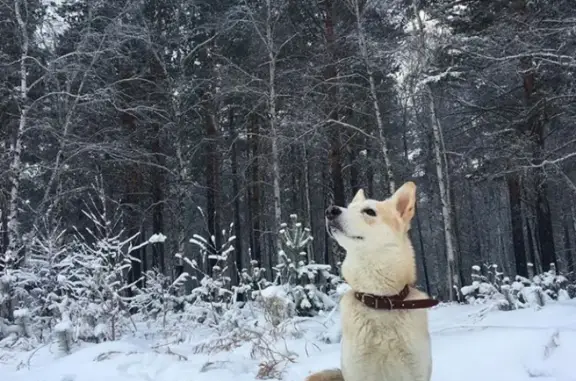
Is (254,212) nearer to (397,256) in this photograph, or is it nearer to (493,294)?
(493,294)

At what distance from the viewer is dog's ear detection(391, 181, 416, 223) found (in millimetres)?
3064

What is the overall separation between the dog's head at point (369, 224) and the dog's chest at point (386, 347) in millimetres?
390

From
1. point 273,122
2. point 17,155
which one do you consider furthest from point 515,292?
point 17,155

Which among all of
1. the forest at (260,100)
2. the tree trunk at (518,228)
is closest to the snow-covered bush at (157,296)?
the forest at (260,100)

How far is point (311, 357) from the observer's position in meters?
5.34

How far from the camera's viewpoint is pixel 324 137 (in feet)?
49.1

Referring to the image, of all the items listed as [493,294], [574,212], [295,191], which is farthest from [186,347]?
[574,212]

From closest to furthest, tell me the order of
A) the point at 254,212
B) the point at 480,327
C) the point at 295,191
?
the point at 480,327
the point at 254,212
the point at 295,191

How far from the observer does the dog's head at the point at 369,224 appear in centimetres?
283

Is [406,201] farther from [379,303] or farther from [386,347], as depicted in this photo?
[386,347]

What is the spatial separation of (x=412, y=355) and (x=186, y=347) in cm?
458

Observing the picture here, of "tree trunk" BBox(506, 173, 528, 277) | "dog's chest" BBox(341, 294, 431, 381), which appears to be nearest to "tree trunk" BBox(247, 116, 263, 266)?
"tree trunk" BBox(506, 173, 528, 277)

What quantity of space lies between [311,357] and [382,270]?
2917mm

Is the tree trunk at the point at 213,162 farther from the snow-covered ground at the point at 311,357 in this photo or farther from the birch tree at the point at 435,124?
the snow-covered ground at the point at 311,357
